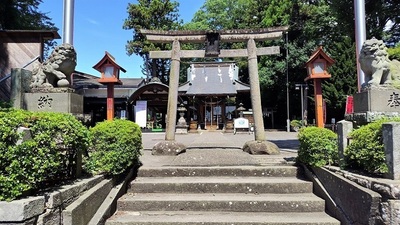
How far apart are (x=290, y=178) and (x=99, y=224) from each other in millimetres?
2851

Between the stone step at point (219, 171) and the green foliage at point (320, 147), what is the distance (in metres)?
0.45

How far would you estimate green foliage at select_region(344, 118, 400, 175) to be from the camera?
299 centimetres

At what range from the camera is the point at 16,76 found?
181 inches

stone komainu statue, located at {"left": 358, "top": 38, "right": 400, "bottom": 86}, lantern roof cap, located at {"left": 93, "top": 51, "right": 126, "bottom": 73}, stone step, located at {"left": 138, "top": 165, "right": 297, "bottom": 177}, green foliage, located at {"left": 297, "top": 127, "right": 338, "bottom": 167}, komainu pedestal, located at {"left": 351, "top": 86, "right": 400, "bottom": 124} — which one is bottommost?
stone step, located at {"left": 138, "top": 165, "right": 297, "bottom": 177}

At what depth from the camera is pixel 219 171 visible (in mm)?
4473

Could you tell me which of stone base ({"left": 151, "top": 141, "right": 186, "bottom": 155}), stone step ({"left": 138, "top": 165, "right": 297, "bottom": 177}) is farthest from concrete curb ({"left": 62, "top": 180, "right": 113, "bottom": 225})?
stone base ({"left": 151, "top": 141, "right": 186, "bottom": 155})

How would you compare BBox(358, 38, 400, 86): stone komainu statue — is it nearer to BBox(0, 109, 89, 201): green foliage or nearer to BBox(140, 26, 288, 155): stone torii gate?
BBox(140, 26, 288, 155): stone torii gate

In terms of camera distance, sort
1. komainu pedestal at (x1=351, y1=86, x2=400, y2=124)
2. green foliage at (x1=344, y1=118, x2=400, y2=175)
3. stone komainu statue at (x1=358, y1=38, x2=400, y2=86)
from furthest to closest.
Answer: stone komainu statue at (x1=358, y1=38, x2=400, y2=86) < komainu pedestal at (x1=351, y1=86, x2=400, y2=124) < green foliage at (x1=344, y1=118, x2=400, y2=175)

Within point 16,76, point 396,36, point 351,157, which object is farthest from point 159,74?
point 351,157

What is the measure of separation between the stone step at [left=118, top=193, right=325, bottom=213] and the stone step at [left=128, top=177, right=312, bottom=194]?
5.9 inches

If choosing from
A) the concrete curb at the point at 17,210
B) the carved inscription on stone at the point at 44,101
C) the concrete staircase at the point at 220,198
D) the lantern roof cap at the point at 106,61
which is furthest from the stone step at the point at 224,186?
the lantern roof cap at the point at 106,61

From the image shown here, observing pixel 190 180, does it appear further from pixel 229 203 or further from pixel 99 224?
pixel 99 224

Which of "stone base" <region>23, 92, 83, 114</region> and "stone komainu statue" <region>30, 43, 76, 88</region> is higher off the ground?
"stone komainu statue" <region>30, 43, 76, 88</region>

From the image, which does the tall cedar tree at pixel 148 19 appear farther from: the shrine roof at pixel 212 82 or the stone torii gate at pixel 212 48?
the stone torii gate at pixel 212 48
